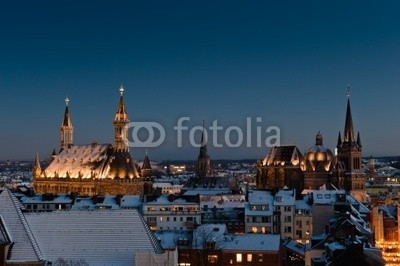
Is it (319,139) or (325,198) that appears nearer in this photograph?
(325,198)

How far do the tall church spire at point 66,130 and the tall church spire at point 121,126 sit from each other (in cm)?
1659

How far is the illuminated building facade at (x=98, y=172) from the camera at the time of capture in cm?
12975

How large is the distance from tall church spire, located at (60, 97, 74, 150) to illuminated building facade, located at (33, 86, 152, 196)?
989cm

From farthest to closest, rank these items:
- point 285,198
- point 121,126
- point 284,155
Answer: point 284,155, point 121,126, point 285,198

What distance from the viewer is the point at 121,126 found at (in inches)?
5950

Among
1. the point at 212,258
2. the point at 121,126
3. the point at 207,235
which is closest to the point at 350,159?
the point at 121,126

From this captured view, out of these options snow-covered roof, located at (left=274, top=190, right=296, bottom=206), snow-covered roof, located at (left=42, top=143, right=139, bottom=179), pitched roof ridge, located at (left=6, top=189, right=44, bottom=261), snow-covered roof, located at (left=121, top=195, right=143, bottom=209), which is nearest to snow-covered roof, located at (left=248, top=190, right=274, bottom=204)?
snow-covered roof, located at (left=274, top=190, right=296, bottom=206)

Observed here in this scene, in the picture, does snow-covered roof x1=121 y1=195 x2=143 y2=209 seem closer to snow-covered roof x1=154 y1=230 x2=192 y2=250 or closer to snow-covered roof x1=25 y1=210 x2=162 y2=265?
snow-covered roof x1=154 y1=230 x2=192 y2=250

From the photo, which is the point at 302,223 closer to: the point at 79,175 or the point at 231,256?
the point at 231,256

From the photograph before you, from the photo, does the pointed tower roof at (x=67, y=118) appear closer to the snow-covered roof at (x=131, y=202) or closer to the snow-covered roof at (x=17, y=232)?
the snow-covered roof at (x=131, y=202)

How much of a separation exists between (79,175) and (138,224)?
102 m

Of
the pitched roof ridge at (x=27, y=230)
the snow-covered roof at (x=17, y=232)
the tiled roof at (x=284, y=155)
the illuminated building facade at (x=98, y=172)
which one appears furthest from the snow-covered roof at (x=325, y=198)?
the tiled roof at (x=284, y=155)

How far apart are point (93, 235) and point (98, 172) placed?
98.2m

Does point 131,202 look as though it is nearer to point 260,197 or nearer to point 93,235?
point 260,197
